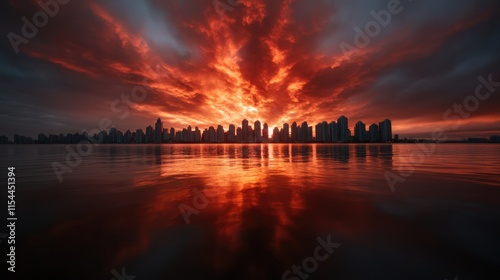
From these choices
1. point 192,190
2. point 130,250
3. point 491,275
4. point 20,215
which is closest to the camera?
point 491,275

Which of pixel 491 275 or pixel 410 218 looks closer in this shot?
pixel 491 275

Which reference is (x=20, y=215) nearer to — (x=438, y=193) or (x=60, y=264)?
(x=60, y=264)

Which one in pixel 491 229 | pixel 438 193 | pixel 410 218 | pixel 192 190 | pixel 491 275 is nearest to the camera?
pixel 491 275

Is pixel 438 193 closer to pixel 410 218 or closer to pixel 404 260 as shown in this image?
pixel 410 218

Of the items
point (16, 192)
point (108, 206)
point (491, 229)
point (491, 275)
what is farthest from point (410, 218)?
point (16, 192)

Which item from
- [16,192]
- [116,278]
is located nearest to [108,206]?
[116,278]

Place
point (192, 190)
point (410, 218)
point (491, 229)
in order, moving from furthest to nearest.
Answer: point (192, 190) < point (410, 218) < point (491, 229)

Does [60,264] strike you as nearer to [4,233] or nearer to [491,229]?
[4,233]

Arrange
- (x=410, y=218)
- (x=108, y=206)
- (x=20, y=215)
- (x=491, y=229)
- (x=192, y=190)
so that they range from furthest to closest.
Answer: (x=192, y=190) → (x=108, y=206) → (x=20, y=215) → (x=410, y=218) → (x=491, y=229)

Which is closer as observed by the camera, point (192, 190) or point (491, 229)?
point (491, 229)
